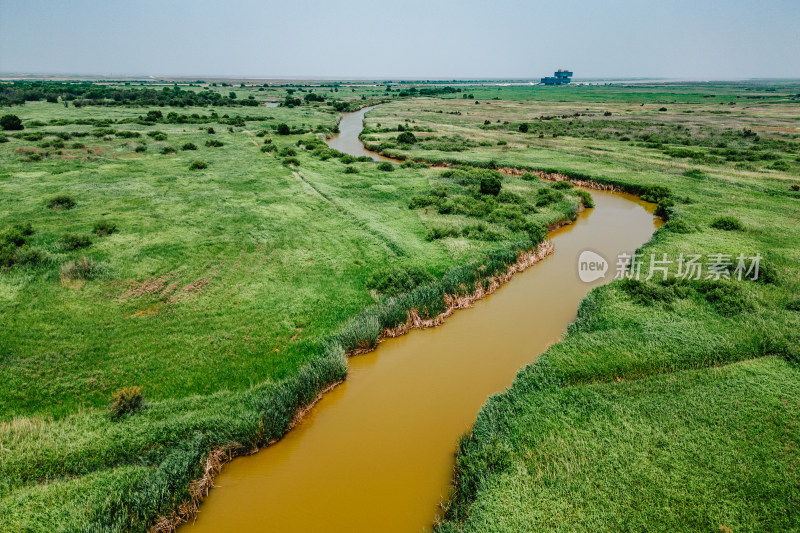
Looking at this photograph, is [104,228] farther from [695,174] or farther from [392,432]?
[695,174]

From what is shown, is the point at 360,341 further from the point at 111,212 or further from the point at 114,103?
the point at 114,103

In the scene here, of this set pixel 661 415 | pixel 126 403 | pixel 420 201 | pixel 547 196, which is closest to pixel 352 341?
pixel 126 403

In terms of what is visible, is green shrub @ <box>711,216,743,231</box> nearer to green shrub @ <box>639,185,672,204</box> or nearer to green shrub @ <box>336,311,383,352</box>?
green shrub @ <box>639,185,672,204</box>

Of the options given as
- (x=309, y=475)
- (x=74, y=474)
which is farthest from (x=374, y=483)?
(x=74, y=474)

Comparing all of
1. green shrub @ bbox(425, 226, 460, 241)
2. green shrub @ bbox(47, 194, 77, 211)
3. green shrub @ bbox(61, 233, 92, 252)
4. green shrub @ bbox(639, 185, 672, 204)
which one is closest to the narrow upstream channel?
green shrub @ bbox(425, 226, 460, 241)

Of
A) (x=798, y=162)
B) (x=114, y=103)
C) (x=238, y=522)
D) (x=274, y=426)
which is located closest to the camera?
(x=238, y=522)
